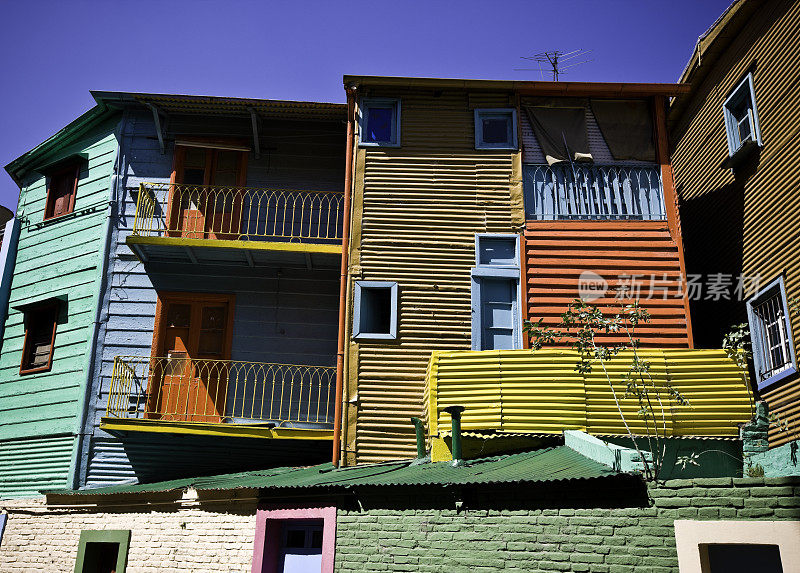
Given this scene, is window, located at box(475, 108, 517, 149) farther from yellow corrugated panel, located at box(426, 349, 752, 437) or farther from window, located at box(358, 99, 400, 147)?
yellow corrugated panel, located at box(426, 349, 752, 437)

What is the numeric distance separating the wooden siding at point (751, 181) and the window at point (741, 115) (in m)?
0.21

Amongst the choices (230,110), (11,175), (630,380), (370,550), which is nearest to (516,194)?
(630,380)

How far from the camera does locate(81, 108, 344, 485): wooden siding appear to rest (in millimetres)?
14578

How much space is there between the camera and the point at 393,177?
14.9 m

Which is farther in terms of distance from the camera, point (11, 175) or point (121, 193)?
point (11, 175)

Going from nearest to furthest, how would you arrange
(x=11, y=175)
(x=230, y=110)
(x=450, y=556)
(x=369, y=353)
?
(x=450, y=556) < (x=369, y=353) < (x=230, y=110) < (x=11, y=175)

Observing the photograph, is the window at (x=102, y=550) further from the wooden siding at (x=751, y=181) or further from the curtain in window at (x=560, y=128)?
the wooden siding at (x=751, y=181)

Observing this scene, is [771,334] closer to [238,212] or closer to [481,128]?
[481,128]

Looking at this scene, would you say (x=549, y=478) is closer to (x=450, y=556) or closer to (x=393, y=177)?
(x=450, y=556)

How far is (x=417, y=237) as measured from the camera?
47.7ft

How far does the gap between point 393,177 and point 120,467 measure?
744cm

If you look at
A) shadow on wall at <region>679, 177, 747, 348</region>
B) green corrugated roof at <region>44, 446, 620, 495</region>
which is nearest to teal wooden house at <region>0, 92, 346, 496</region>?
green corrugated roof at <region>44, 446, 620, 495</region>

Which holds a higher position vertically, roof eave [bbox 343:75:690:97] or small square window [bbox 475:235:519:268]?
roof eave [bbox 343:75:690:97]

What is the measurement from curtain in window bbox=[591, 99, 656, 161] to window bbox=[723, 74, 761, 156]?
1.40m
